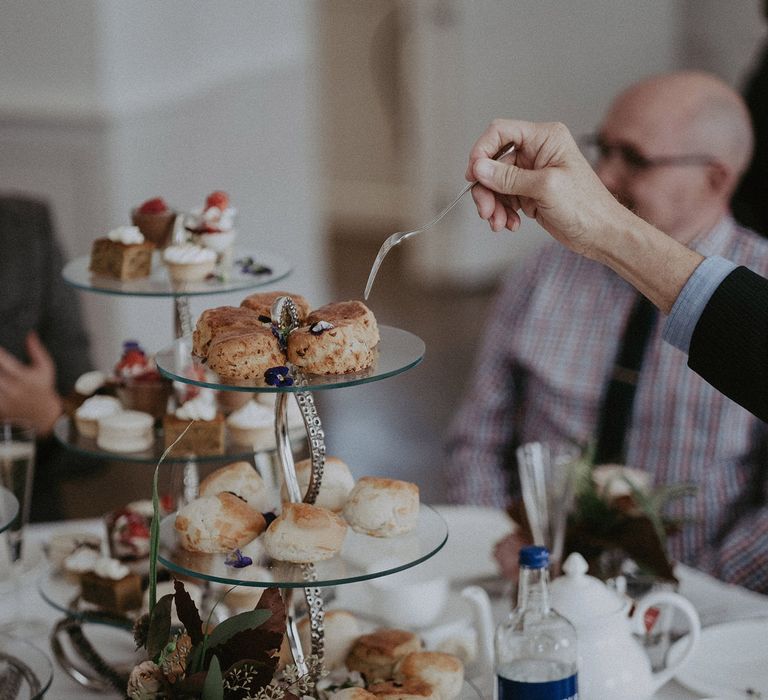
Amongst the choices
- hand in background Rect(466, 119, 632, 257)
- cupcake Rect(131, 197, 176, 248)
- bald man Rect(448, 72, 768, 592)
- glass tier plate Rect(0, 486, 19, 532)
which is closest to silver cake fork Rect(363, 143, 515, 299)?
hand in background Rect(466, 119, 632, 257)

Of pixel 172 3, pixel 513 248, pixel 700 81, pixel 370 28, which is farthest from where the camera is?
pixel 370 28

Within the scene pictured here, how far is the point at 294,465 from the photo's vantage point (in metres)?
1.18

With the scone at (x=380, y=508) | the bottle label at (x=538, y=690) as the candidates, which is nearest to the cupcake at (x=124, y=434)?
the scone at (x=380, y=508)

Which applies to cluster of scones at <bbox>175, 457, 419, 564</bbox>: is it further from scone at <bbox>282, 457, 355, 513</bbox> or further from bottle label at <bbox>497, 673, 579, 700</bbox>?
bottle label at <bbox>497, 673, 579, 700</bbox>

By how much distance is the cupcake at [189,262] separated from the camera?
1.31 metres

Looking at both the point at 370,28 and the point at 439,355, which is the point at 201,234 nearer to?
the point at 439,355

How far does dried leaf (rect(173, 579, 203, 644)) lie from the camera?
1042mm

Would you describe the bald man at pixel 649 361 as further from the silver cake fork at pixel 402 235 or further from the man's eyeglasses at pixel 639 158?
the silver cake fork at pixel 402 235

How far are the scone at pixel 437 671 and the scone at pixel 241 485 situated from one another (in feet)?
0.75

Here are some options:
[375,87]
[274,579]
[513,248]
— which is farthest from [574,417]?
[375,87]

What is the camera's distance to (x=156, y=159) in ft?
12.4

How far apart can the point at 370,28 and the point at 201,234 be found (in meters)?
5.82

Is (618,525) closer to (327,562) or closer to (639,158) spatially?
(327,562)

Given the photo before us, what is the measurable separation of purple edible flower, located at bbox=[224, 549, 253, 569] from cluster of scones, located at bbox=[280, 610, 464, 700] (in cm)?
17
